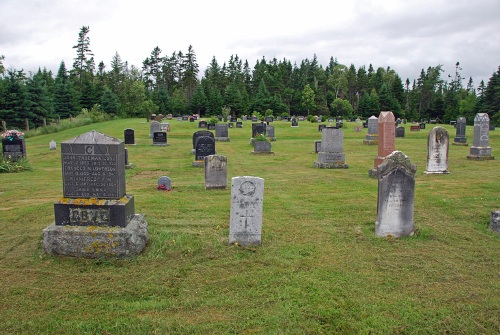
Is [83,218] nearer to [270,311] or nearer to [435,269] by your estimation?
[270,311]

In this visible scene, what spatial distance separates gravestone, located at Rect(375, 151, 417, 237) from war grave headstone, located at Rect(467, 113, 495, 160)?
14.5 metres

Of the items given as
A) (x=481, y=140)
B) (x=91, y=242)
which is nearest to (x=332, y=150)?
(x=481, y=140)

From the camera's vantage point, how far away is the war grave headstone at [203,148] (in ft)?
56.9

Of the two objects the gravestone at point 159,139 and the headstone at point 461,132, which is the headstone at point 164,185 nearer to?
the gravestone at point 159,139

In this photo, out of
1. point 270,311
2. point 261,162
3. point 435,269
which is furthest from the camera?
point 261,162

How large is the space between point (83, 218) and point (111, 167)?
99 cm

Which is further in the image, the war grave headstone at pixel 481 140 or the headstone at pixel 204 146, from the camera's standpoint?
the war grave headstone at pixel 481 140

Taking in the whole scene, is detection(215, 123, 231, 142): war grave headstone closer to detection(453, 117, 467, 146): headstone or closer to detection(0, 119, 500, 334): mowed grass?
detection(453, 117, 467, 146): headstone

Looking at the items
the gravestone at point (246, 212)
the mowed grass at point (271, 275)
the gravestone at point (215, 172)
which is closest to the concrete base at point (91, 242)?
the mowed grass at point (271, 275)

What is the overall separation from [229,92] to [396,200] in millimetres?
64735

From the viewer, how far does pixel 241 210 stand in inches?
286

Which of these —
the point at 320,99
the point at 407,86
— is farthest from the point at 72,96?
the point at 407,86

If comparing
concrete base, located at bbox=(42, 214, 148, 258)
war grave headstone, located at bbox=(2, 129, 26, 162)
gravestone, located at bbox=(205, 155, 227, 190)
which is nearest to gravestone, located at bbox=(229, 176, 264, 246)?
concrete base, located at bbox=(42, 214, 148, 258)

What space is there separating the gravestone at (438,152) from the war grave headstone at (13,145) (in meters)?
17.6
